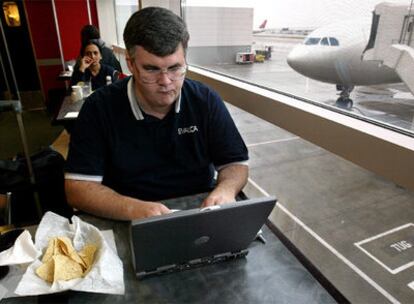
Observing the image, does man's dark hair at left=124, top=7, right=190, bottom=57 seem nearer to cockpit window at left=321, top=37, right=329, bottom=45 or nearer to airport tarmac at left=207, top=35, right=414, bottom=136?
airport tarmac at left=207, top=35, right=414, bottom=136

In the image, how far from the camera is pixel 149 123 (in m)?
1.23

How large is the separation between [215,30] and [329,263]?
2379mm

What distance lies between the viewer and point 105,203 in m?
1.02

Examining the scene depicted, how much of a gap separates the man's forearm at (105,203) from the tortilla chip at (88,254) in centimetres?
16

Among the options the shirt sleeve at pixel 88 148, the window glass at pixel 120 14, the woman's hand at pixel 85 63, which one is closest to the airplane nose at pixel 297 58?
the shirt sleeve at pixel 88 148

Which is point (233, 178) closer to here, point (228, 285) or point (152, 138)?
point (152, 138)

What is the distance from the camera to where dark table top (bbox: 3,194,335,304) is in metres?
0.71

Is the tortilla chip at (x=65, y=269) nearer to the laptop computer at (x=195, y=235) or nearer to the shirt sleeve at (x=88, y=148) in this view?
the laptop computer at (x=195, y=235)

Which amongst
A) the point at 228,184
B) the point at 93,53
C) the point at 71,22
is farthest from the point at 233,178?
the point at 71,22

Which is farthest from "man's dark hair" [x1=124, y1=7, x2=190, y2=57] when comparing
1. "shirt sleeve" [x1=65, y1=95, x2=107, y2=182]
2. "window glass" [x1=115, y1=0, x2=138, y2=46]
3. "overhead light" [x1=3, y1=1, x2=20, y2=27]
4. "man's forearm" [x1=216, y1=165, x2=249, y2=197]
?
"overhead light" [x1=3, y1=1, x2=20, y2=27]

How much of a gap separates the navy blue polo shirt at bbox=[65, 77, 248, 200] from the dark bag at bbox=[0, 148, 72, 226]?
0.63 metres

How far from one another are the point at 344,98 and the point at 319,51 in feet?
1.98

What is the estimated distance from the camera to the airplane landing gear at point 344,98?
1.34 meters

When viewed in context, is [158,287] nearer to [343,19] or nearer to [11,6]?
[343,19]
